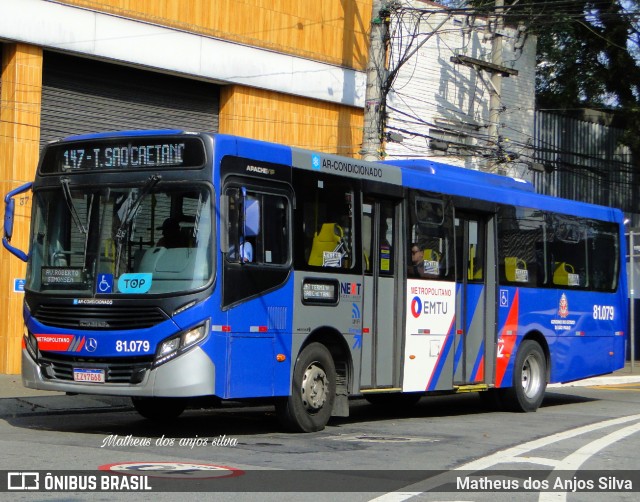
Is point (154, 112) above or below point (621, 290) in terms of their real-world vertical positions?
above

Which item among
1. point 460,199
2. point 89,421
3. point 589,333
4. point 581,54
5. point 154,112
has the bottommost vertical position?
point 89,421

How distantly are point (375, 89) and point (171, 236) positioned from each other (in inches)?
395

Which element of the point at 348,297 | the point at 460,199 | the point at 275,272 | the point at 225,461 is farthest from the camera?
the point at 460,199

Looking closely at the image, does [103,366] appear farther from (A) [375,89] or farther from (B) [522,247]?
(A) [375,89]

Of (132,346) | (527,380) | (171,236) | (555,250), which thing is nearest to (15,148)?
(171,236)

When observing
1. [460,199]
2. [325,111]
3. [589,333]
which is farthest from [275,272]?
[325,111]

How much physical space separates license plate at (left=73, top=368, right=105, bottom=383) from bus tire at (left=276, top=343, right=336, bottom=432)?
2132mm

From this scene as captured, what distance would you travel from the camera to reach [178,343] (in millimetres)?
11492

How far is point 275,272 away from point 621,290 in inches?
378

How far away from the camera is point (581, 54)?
38.8 meters

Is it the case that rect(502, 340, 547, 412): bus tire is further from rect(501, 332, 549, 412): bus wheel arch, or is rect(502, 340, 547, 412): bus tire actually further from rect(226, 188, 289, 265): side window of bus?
rect(226, 188, 289, 265): side window of bus

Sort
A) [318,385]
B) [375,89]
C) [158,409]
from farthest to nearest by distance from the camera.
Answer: [375,89] → [158,409] → [318,385]

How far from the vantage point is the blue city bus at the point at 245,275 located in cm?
1163

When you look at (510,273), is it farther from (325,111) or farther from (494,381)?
(325,111)
